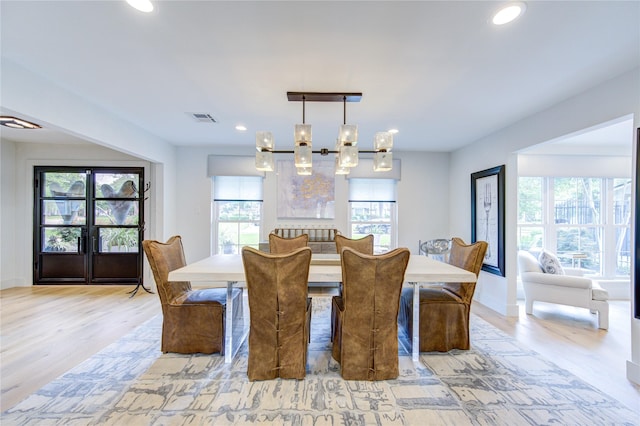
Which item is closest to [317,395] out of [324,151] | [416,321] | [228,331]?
[228,331]

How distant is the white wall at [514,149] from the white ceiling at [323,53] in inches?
5.9

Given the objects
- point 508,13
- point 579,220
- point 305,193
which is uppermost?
point 508,13

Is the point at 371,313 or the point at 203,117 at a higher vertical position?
the point at 203,117

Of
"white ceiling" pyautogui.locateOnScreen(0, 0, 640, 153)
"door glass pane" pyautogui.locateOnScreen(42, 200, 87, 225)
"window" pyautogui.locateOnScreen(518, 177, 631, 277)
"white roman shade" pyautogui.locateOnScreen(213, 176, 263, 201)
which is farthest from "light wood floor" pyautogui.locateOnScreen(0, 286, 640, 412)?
"white ceiling" pyautogui.locateOnScreen(0, 0, 640, 153)

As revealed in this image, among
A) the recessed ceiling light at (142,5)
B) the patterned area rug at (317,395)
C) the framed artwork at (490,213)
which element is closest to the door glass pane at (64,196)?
the patterned area rug at (317,395)

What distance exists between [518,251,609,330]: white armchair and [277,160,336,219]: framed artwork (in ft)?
10.2

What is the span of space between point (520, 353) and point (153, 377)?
3.21 meters

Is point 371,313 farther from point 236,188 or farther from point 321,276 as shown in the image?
point 236,188

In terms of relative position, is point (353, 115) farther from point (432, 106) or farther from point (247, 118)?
point (247, 118)

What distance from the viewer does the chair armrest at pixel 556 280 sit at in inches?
131

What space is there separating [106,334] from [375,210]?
14.4ft

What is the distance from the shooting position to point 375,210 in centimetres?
535

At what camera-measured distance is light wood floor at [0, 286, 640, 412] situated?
85.0 inches

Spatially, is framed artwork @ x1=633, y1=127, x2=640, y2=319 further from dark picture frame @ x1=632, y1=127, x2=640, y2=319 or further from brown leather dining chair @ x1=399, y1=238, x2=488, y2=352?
brown leather dining chair @ x1=399, y1=238, x2=488, y2=352
